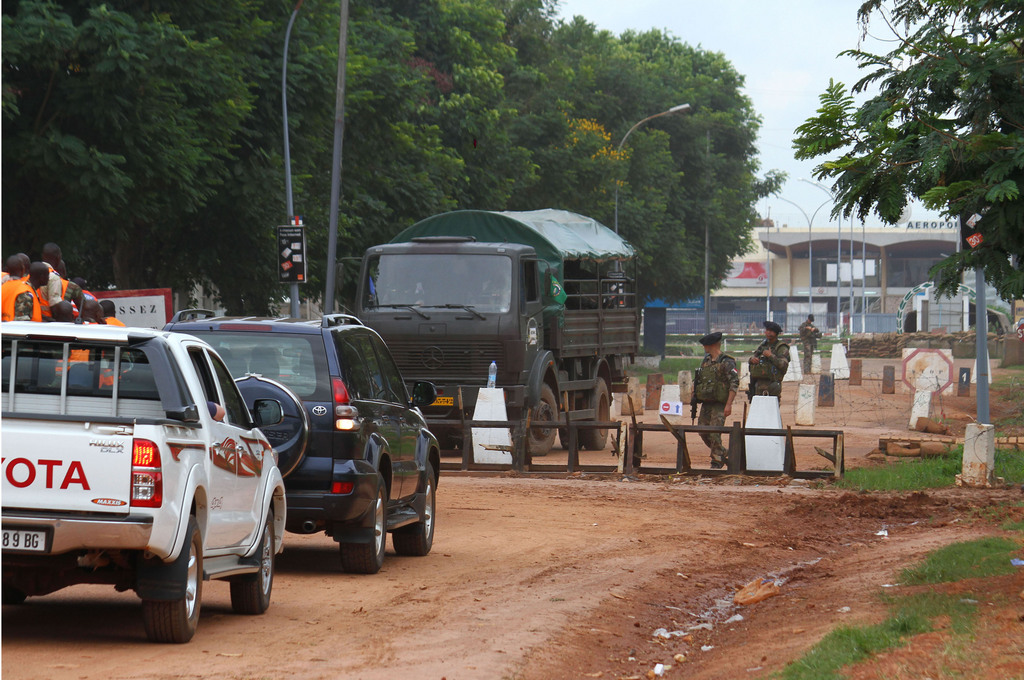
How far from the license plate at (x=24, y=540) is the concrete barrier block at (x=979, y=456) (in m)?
12.1

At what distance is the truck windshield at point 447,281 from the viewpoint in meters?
19.8

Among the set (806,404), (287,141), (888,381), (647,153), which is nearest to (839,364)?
(888,381)

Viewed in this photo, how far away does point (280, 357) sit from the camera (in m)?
9.99

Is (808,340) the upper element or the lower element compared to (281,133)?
lower

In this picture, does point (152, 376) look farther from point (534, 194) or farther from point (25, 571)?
point (534, 194)

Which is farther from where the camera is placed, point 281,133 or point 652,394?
point 652,394

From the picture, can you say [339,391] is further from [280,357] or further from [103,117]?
[103,117]

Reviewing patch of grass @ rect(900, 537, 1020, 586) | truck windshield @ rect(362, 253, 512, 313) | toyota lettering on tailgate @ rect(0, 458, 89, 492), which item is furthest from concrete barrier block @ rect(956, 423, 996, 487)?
toyota lettering on tailgate @ rect(0, 458, 89, 492)

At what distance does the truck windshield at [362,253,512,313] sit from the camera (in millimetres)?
19844

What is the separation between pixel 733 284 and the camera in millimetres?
130000

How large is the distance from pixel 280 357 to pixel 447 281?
1000 centimetres

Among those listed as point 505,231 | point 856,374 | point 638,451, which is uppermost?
point 505,231

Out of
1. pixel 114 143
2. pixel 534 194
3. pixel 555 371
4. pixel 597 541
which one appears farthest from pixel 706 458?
pixel 534 194

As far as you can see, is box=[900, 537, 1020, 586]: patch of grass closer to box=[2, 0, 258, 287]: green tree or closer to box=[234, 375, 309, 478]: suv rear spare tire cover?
box=[234, 375, 309, 478]: suv rear spare tire cover
